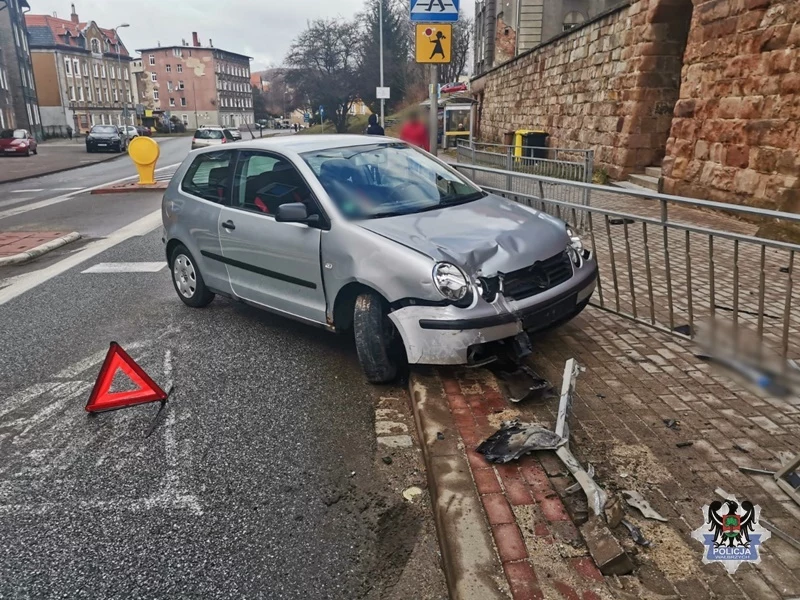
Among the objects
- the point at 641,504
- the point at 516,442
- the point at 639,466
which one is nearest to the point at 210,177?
the point at 516,442

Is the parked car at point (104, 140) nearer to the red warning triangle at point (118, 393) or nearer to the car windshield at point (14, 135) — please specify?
the car windshield at point (14, 135)

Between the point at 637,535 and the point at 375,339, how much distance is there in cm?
219

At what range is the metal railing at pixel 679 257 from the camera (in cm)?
428

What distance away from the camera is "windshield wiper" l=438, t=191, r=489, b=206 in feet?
17.3

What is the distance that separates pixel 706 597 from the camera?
8.14ft

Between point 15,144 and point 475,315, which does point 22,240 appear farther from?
point 15,144

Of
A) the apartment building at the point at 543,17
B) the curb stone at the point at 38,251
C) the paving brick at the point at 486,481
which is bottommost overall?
the paving brick at the point at 486,481

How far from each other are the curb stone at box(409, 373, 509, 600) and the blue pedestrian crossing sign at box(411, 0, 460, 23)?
712cm

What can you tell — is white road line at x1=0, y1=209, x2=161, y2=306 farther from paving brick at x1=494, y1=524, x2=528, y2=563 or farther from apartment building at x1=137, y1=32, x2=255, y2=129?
apartment building at x1=137, y1=32, x2=255, y2=129

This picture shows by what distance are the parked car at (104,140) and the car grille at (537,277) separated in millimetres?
39286

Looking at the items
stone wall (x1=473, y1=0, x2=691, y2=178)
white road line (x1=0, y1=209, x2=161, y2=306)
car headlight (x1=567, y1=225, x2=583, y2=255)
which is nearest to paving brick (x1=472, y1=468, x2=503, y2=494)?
car headlight (x1=567, y1=225, x2=583, y2=255)

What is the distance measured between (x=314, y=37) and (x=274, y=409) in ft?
223

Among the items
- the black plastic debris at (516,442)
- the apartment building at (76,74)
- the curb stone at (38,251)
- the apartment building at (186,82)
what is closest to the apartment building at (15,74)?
the apartment building at (76,74)

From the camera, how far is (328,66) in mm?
67312
